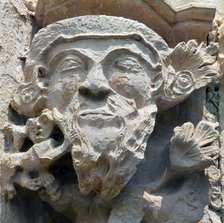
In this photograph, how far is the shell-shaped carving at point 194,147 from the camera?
9.41ft

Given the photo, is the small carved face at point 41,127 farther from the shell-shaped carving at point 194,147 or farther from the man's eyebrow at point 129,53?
the shell-shaped carving at point 194,147

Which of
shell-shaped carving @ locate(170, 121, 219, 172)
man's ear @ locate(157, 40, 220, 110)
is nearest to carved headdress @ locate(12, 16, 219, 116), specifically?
man's ear @ locate(157, 40, 220, 110)

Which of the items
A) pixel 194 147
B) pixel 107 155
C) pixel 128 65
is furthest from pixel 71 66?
pixel 194 147

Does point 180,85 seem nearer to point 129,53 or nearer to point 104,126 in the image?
point 129,53

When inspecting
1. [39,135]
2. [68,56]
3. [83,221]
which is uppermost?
[68,56]

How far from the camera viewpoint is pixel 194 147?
287 cm

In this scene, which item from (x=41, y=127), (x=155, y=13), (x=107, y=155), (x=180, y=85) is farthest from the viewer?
(x=155, y=13)

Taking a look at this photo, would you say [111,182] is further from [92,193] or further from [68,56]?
[68,56]

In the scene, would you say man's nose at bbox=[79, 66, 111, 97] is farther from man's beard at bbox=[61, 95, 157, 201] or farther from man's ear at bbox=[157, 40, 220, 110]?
man's ear at bbox=[157, 40, 220, 110]

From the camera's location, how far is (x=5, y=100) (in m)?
2.98

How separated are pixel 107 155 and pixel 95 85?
202 millimetres

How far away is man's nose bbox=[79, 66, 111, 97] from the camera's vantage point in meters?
2.81

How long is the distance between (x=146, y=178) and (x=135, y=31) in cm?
41

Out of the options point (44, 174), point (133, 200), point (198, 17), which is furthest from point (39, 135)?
point (198, 17)
